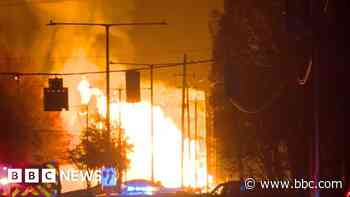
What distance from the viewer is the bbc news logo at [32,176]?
3916 cm

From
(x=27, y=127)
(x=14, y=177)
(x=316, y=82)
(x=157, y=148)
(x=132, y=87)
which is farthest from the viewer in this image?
(x=157, y=148)

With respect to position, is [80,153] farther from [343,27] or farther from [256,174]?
[343,27]

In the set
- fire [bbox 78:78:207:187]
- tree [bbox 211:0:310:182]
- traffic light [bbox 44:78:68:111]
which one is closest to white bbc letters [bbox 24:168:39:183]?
traffic light [bbox 44:78:68:111]

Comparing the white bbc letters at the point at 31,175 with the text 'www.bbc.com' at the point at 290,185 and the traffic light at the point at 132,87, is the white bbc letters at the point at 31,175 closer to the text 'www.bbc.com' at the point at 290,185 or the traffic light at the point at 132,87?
the traffic light at the point at 132,87

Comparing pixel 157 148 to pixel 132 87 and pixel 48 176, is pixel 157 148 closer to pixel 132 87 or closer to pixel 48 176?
pixel 48 176

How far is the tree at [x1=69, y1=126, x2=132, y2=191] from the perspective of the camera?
182ft

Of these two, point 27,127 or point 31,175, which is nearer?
point 31,175

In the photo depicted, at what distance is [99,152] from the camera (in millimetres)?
56406

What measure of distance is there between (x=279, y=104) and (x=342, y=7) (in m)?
13.0

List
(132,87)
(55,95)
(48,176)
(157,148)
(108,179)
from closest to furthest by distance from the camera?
(55,95), (132,87), (48,176), (108,179), (157,148)

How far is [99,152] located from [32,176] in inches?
681

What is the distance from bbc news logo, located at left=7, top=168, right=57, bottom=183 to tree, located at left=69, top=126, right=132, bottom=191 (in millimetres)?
10288

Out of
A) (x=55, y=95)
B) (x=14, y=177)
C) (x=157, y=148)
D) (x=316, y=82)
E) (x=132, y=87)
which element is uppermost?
(x=132, y=87)

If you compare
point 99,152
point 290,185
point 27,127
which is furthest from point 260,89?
point 27,127
